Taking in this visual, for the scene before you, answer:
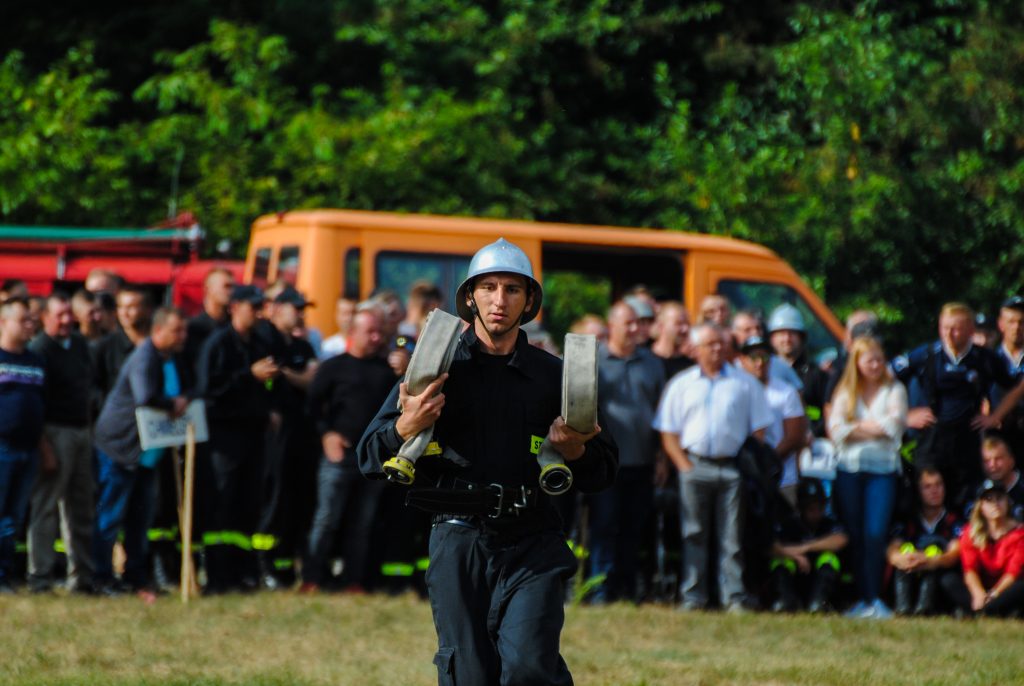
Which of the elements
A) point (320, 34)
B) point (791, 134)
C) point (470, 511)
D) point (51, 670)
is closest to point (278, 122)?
point (320, 34)

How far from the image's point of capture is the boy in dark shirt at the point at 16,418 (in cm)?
1101

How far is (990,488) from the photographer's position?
1141cm

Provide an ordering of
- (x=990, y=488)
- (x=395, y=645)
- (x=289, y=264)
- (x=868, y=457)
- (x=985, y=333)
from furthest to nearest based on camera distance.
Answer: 1. (x=289, y=264)
2. (x=985, y=333)
3. (x=868, y=457)
4. (x=990, y=488)
5. (x=395, y=645)

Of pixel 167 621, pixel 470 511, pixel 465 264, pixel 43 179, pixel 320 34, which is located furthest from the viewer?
pixel 320 34

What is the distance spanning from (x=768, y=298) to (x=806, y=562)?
172 inches

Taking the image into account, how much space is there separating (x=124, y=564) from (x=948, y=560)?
5790 millimetres

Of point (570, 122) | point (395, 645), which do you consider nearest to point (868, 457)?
point (395, 645)

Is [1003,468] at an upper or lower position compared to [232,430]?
lower

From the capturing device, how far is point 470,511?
19.7 feet

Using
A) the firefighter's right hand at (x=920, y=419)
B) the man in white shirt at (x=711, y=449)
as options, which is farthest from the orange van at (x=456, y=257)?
the firefighter's right hand at (x=920, y=419)

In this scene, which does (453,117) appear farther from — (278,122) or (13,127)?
(13,127)

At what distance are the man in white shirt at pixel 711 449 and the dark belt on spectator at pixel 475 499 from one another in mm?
5708

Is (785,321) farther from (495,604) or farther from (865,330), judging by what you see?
(495,604)

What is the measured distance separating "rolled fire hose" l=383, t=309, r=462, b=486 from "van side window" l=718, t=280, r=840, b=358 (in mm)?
10028
